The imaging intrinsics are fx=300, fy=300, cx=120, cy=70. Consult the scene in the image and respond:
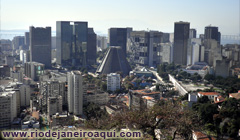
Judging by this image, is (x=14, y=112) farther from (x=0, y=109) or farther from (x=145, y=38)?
(x=145, y=38)

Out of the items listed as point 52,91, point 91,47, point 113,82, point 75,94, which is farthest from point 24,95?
point 91,47

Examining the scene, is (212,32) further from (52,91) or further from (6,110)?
(6,110)

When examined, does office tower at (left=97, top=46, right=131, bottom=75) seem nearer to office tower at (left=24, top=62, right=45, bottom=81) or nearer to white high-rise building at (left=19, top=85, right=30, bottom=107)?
office tower at (left=24, top=62, right=45, bottom=81)

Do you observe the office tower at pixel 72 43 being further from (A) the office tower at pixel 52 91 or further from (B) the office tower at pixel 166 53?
(A) the office tower at pixel 52 91

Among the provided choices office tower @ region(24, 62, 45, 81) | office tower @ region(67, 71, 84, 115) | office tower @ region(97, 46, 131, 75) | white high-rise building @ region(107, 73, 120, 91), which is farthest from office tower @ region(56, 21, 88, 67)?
office tower @ region(67, 71, 84, 115)

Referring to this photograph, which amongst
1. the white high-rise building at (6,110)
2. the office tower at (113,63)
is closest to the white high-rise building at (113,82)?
the office tower at (113,63)
